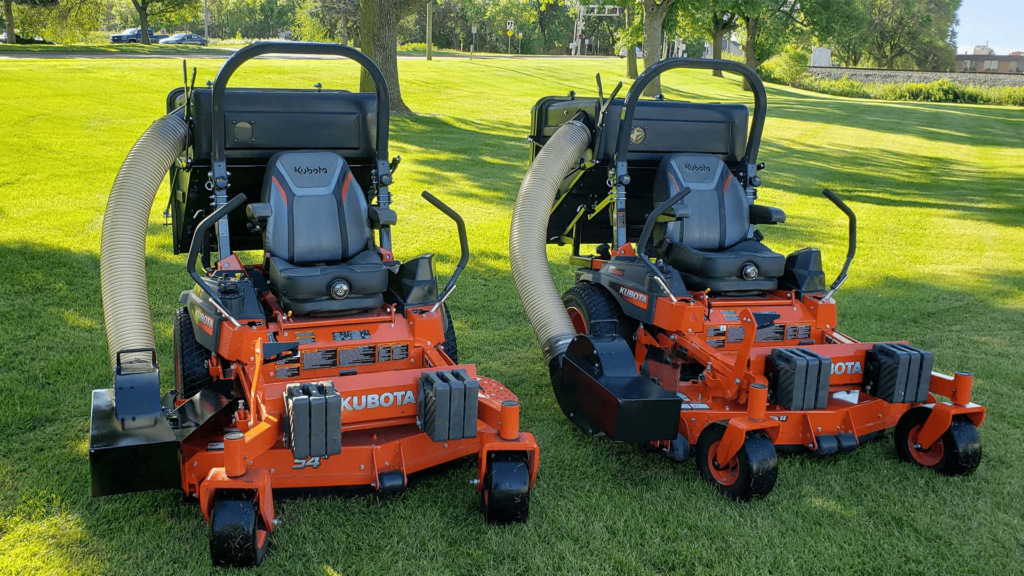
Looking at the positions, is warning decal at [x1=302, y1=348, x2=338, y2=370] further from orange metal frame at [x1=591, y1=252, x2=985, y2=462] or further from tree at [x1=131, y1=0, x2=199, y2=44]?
tree at [x1=131, y1=0, x2=199, y2=44]

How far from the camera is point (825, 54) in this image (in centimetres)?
6681

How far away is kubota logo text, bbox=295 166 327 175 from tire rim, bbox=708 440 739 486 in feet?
9.85

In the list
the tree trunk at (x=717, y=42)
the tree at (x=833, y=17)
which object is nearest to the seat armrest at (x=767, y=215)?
the tree trunk at (x=717, y=42)

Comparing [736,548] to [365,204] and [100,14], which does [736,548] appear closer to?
[365,204]

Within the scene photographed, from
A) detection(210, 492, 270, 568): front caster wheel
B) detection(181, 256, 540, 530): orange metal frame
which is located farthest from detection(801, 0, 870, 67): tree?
detection(210, 492, 270, 568): front caster wheel

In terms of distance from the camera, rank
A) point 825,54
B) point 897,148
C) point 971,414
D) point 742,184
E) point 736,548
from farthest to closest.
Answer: point 825,54
point 897,148
point 742,184
point 971,414
point 736,548

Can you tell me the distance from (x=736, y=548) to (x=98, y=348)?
4871mm

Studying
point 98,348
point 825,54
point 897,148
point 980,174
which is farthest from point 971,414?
point 825,54

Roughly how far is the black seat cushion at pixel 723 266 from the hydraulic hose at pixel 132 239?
135 inches

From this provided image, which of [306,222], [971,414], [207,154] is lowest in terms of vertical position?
[971,414]

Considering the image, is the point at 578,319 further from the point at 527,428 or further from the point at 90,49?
the point at 90,49

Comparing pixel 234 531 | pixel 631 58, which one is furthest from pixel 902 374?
pixel 631 58

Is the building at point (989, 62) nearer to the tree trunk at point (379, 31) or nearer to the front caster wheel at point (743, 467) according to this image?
the tree trunk at point (379, 31)

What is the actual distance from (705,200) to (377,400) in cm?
308
